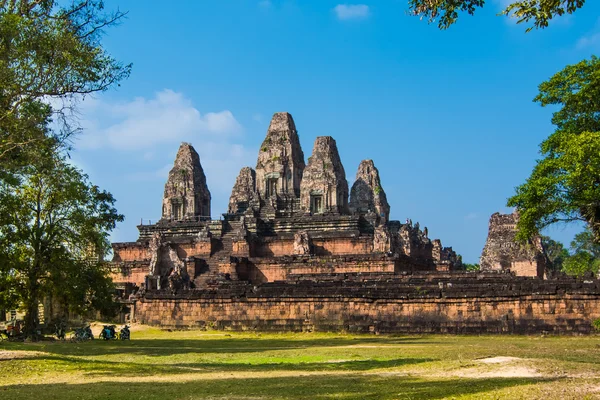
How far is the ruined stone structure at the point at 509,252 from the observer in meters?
44.2

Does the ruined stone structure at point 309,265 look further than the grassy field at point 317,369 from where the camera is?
Yes

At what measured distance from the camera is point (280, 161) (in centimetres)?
6044

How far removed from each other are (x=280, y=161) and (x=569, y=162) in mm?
34570

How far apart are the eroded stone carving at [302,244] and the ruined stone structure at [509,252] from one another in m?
10.1

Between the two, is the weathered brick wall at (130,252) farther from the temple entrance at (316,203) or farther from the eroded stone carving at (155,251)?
the temple entrance at (316,203)

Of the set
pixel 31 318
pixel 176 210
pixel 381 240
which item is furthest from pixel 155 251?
pixel 31 318

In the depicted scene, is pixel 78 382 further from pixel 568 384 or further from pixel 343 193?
pixel 343 193

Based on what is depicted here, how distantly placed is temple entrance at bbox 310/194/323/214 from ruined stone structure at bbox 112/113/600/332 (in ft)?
0.25

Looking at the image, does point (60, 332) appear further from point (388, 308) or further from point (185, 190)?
point (185, 190)

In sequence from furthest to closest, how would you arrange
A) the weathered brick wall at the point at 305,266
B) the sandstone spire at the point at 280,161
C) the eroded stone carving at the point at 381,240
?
the sandstone spire at the point at 280,161 < the eroded stone carving at the point at 381,240 < the weathered brick wall at the point at 305,266

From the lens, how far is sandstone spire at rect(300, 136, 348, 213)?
188ft

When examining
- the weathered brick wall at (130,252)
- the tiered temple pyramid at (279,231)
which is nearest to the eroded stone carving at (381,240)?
the tiered temple pyramid at (279,231)

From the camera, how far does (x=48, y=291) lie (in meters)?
30.8

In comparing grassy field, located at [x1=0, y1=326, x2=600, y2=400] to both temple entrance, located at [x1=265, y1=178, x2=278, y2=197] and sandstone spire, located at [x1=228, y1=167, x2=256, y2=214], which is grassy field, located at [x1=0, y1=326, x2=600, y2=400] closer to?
temple entrance, located at [x1=265, y1=178, x2=278, y2=197]
